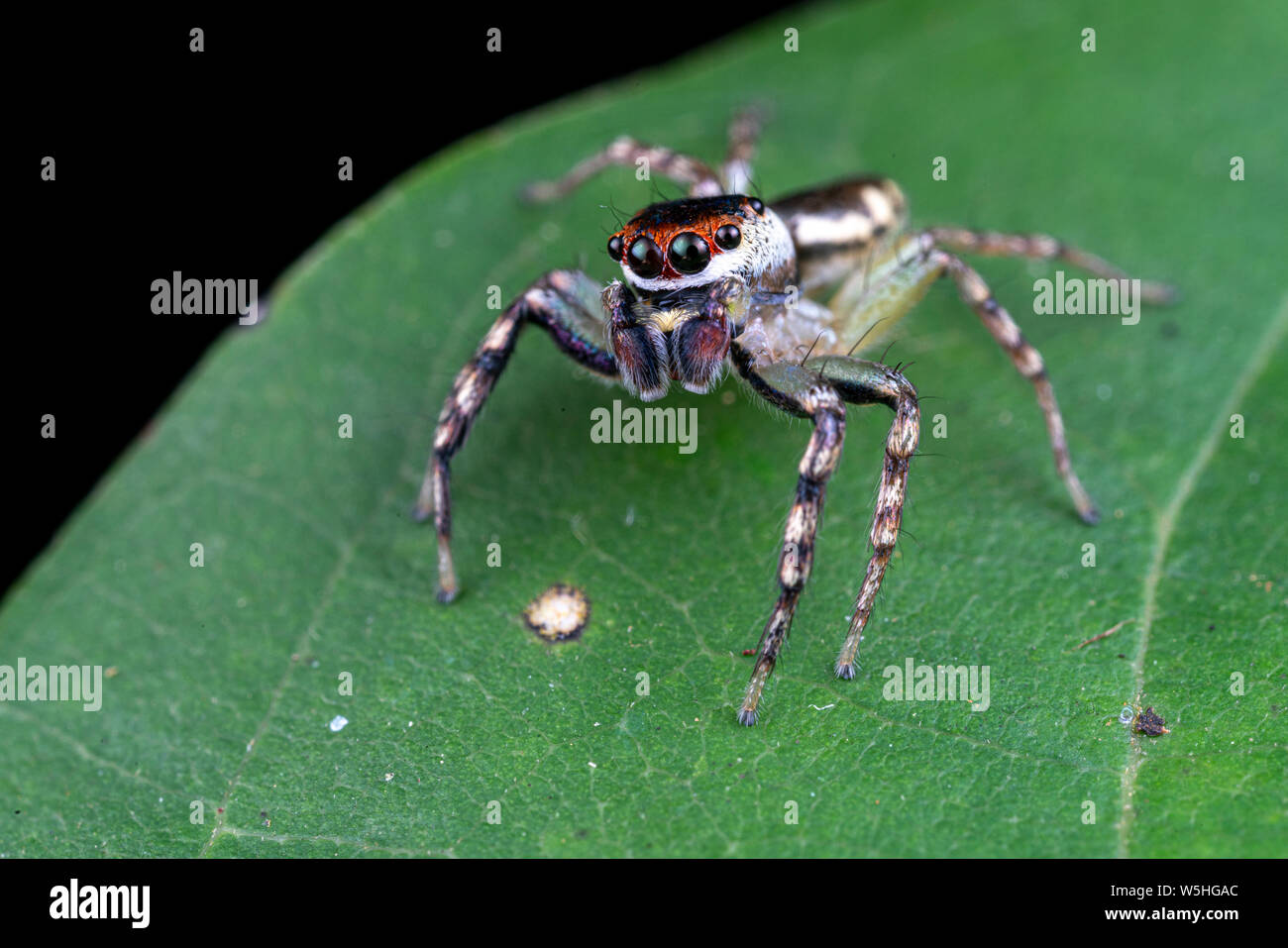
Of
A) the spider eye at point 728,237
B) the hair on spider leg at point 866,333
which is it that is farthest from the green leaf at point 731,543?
the spider eye at point 728,237

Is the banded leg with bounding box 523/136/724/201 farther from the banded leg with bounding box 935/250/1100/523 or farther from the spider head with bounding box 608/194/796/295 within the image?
the banded leg with bounding box 935/250/1100/523

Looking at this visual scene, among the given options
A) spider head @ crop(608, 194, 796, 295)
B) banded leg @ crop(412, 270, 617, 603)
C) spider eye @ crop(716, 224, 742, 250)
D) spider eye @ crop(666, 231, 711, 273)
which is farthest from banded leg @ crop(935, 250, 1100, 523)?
banded leg @ crop(412, 270, 617, 603)

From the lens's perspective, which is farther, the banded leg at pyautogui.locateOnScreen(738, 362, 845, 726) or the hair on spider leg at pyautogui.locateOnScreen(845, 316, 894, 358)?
the hair on spider leg at pyautogui.locateOnScreen(845, 316, 894, 358)

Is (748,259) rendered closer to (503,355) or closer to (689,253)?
(689,253)

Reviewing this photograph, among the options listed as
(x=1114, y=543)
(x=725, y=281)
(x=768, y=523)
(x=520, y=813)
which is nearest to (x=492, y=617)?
(x=520, y=813)

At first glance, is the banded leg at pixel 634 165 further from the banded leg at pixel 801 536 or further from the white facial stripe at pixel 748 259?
the banded leg at pixel 801 536

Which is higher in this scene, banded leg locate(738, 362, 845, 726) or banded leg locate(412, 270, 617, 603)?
banded leg locate(412, 270, 617, 603)
